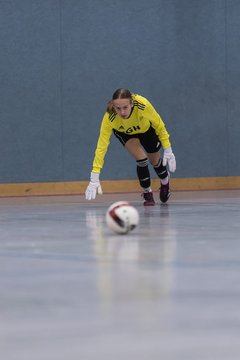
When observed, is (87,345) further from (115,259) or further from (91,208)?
(91,208)

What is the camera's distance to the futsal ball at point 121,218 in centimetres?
693

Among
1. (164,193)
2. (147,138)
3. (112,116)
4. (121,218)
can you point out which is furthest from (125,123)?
(121,218)

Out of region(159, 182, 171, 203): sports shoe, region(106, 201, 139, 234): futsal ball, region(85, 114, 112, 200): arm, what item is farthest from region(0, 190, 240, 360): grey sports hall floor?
region(159, 182, 171, 203): sports shoe

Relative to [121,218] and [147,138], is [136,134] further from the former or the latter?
[121,218]

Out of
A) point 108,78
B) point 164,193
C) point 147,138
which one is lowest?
point 164,193

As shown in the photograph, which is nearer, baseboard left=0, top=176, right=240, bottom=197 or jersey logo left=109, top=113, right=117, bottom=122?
jersey logo left=109, top=113, right=117, bottom=122

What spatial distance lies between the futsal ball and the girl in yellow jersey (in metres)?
3.34

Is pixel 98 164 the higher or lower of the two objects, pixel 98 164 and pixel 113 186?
the higher

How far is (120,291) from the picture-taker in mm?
4312

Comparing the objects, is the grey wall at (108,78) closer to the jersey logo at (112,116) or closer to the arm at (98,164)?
the arm at (98,164)

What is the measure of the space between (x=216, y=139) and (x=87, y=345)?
40.8ft

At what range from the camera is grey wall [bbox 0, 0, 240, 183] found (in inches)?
545

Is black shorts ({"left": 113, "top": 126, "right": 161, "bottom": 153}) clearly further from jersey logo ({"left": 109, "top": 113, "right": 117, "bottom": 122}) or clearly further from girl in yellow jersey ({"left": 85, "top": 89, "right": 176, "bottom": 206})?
jersey logo ({"left": 109, "top": 113, "right": 117, "bottom": 122})

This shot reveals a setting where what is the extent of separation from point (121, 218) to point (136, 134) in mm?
4164
